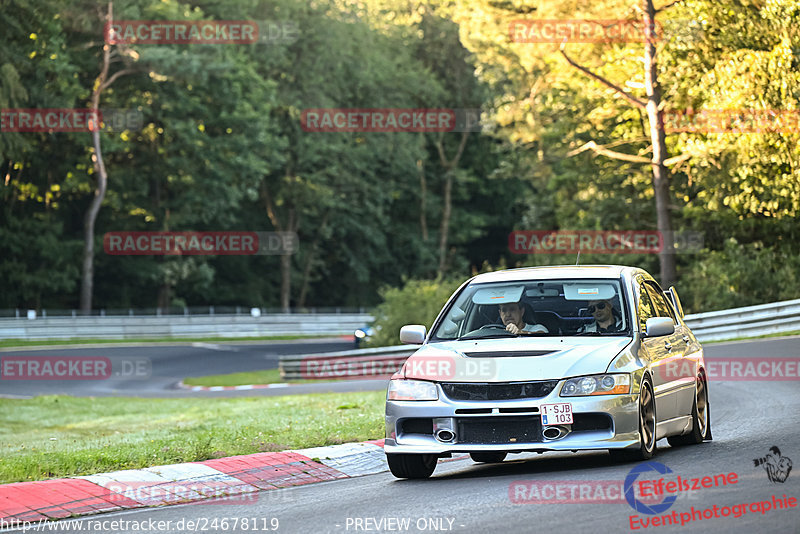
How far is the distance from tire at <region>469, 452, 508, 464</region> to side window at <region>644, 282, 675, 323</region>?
1975 mm

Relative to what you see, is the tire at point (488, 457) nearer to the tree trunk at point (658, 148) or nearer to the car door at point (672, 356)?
the car door at point (672, 356)

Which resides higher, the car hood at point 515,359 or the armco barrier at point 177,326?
the car hood at point 515,359

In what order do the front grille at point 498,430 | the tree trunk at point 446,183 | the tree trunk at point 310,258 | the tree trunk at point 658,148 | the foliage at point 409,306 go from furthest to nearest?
1. the tree trunk at point 446,183
2. the tree trunk at point 310,258
3. the foliage at point 409,306
4. the tree trunk at point 658,148
5. the front grille at point 498,430

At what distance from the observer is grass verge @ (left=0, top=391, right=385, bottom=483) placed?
1127 centimetres

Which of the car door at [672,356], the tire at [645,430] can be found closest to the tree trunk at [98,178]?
the car door at [672,356]

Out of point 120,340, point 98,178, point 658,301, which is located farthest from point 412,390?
point 98,178

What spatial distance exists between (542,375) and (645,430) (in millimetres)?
1044

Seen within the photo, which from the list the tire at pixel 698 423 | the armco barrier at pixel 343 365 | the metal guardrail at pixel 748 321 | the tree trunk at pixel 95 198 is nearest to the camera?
the tire at pixel 698 423

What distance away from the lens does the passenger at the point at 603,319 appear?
10211 millimetres

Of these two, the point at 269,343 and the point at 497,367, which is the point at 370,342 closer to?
the point at 269,343

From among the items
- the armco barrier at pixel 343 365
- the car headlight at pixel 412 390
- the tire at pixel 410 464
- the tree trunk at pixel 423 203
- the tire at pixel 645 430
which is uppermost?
the tree trunk at pixel 423 203

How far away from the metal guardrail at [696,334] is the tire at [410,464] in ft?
71.3

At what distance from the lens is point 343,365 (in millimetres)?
35125

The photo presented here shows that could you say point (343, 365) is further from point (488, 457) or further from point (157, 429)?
point (488, 457)
